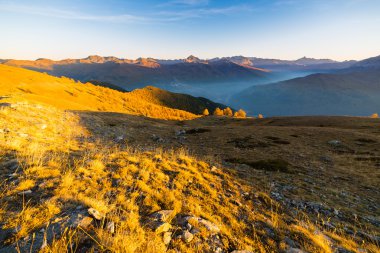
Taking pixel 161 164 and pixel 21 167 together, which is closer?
pixel 21 167

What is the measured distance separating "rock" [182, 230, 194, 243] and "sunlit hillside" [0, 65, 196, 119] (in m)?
61.6

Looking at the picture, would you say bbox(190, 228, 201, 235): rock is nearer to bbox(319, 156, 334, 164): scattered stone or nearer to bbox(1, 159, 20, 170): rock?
bbox(1, 159, 20, 170): rock

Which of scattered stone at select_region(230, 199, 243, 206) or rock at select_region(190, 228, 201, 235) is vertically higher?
rock at select_region(190, 228, 201, 235)

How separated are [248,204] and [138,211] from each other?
17.3ft

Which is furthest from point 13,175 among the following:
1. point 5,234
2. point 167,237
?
point 167,237

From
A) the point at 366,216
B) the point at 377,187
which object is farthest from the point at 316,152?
the point at 366,216

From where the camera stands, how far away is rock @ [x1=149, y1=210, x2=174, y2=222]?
6664 millimetres

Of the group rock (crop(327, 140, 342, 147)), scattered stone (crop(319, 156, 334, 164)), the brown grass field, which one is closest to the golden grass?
the brown grass field

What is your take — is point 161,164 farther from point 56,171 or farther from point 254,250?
point 254,250

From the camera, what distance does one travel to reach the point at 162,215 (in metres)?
6.80

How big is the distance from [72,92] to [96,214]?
9647 cm

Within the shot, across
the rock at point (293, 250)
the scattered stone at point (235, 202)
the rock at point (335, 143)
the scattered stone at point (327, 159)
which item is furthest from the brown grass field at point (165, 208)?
the rock at point (335, 143)

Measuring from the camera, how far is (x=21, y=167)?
→ 856cm

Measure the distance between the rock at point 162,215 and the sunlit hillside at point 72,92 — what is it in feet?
198
